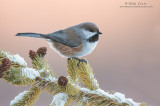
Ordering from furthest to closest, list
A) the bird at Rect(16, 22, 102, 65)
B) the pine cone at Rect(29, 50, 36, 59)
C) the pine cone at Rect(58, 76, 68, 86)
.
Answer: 1. the bird at Rect(16, 22, 102, 65)
2. the pine cone at Rect(29, 50, 36, 59)
3. the pine cone at Rect(58, 76, 68, 86)

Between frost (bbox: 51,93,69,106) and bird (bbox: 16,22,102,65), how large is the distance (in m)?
0.69

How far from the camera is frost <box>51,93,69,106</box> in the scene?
40.4 inches

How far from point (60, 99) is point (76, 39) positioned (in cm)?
86

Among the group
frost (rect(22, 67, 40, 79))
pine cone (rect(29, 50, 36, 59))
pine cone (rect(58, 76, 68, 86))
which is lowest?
frost (rect(22, 67, 40, 79))

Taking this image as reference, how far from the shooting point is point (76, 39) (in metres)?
1.82

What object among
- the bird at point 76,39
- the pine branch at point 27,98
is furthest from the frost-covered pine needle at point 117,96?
the bird at point 76,39

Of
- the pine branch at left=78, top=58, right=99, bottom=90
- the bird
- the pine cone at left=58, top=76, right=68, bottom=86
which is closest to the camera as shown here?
the pine cone at left=58, top=76, right=68, bottom=86

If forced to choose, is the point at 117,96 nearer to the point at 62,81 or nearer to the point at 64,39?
the point at 62,81

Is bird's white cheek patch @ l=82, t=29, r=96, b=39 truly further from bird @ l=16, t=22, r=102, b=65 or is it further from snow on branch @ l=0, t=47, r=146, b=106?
snow on branch @ l=0, t=47, r=146, b=106

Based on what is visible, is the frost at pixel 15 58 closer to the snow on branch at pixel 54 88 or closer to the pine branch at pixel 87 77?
the snow on branch at pixel 54 88

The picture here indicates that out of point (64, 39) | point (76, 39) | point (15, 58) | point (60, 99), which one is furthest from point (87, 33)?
point (60, 99)

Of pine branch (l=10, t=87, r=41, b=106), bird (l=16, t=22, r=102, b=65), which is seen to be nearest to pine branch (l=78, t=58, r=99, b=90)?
pine branch (l=10, t=87, r=41, b=106)

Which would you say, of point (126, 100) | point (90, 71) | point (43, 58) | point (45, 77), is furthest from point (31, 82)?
point (126, 100)

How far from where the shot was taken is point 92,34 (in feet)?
5.74
